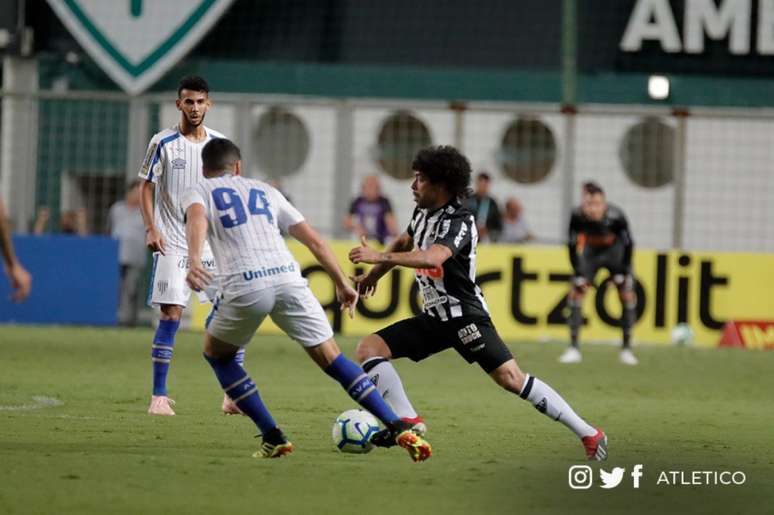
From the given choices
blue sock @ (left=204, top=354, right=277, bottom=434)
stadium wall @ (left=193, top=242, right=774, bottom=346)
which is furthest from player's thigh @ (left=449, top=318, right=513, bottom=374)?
stadium wall @ (left=193, top=242, right=774, bottom=346)

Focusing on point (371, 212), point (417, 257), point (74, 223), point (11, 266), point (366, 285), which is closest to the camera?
point (11, 266)

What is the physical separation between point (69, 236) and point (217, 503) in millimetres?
14093

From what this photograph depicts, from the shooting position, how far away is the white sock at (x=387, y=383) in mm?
9328

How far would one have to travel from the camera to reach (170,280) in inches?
443

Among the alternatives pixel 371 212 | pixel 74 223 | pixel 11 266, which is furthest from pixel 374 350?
pixel 74 223

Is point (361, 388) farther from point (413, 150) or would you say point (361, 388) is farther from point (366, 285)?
point (413, 150)

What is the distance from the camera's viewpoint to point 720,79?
2522cm

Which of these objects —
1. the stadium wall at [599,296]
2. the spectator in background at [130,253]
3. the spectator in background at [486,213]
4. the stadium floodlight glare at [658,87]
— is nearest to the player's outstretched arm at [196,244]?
the stadium wall at [599,296]

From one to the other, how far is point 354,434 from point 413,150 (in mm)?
13282

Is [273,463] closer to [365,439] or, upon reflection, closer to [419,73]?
[365,439]

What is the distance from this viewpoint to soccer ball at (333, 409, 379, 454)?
9.06 metres

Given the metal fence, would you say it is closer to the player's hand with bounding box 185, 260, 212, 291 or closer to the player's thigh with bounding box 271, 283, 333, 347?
the player's thigh with bounding box 271, 283, 333, 347

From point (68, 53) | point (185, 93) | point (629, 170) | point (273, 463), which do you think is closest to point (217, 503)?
point (273, 463)

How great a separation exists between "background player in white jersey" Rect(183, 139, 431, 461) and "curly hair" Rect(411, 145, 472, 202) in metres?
0.88
